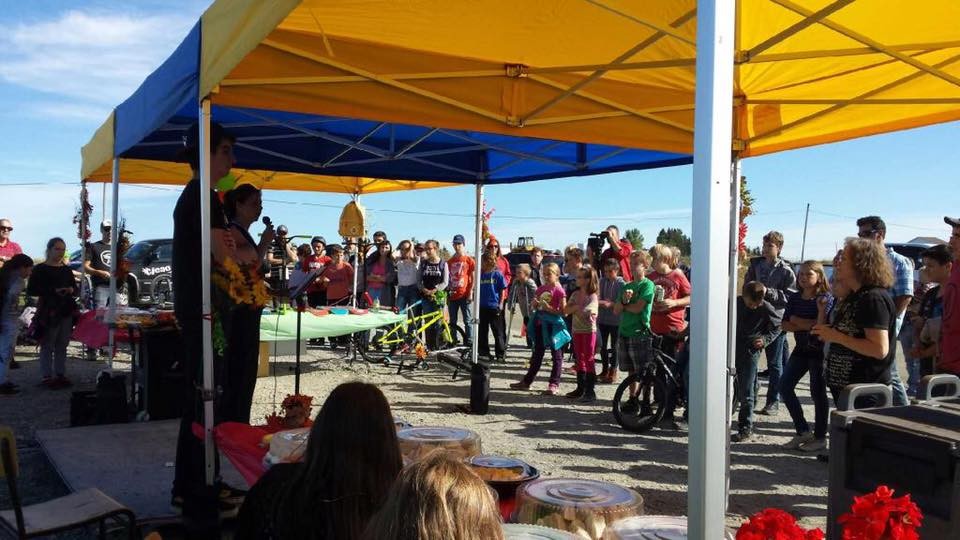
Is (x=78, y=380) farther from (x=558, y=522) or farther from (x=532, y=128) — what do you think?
(x=558, y=522)

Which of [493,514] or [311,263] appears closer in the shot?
[493,514]

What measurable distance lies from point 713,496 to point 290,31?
3287 millimetres

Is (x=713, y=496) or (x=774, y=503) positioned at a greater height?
(x=713, y=496)

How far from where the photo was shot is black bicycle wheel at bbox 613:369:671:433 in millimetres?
6996

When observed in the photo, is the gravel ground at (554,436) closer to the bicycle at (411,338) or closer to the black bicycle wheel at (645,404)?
the black bicycle wheel at (645,404)

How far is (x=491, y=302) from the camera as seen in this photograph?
37.6 ft

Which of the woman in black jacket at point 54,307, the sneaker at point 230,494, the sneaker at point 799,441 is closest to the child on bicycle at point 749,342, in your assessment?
the sneaker at point 799,441

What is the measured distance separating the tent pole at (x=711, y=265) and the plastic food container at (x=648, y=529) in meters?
0.15

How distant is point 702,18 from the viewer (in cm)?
151

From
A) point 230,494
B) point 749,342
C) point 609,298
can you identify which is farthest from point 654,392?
point 230,494

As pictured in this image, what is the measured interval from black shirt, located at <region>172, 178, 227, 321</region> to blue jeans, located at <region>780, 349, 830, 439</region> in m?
4.92

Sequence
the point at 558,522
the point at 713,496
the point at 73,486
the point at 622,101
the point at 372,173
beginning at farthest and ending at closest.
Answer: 1. the point at 372,173
2. the point at 622,101
3. the point at 73,486
4. the point at 558,522
5. the point at 713,496

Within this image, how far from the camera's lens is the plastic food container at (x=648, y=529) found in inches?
62.7

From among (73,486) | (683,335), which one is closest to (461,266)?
(683,335)
